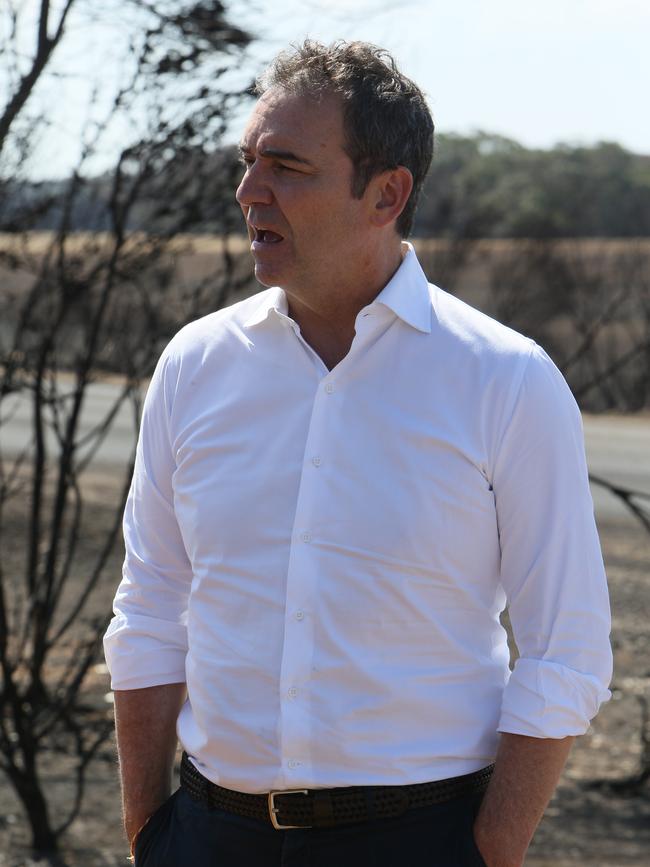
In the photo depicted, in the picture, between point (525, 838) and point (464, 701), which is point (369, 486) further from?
point (525, 838)

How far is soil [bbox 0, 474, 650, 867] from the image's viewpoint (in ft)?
15.4

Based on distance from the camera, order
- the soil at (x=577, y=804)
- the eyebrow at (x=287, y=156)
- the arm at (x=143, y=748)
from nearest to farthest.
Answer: the eyebrow at (x=287, y=156) → the arm at (x=143, y=748) → the soil at (x=577, y=804)

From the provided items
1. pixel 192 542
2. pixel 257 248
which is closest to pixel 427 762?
pixel 192 542

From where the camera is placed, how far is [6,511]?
1062cm

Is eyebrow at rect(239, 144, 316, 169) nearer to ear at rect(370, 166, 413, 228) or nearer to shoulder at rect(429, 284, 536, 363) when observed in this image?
ear at rect(370, 166, 413, 228)

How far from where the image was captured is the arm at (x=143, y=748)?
2270 millimetres

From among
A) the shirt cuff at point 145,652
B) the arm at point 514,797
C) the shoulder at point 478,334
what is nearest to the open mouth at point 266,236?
the shoulder at point 478,334

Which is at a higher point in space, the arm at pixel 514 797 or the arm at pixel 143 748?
the arm at pixel 514 797

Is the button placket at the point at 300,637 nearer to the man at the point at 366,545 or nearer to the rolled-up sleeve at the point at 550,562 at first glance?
the man at the point at 366,545

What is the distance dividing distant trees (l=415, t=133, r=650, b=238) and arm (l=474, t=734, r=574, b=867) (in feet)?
68.4

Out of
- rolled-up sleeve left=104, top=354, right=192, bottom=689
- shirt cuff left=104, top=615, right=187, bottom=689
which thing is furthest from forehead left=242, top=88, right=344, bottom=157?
shirt cuff left=104, top=615, right=187, bottom=689

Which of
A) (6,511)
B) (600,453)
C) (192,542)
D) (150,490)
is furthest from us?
(600,453)

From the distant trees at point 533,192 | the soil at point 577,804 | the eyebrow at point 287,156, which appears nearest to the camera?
the eyebrow at point 287,156

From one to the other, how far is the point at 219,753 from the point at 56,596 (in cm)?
263
